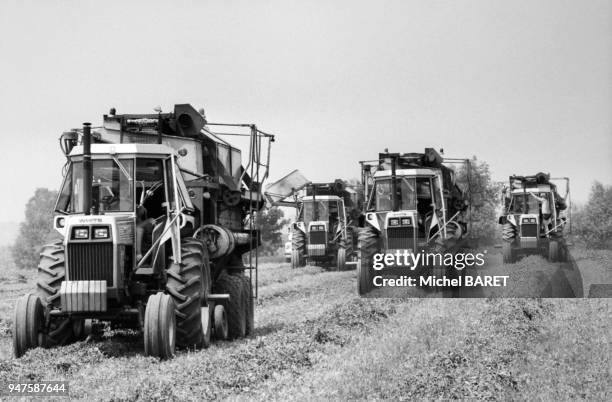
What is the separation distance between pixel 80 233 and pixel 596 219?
43.6 m

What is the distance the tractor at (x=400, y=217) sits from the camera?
18.2 meters

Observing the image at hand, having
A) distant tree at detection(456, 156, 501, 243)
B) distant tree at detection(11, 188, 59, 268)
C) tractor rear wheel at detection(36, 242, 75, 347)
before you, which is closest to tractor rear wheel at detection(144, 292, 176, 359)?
tractor rear wheel at detection(36, 242, 75, 347)

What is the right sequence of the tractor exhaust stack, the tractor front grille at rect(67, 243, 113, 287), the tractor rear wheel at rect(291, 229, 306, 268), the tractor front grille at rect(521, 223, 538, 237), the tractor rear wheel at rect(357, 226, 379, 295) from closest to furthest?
the tractor front grille at rect(67, 243, 113, 287), the tractor exhaust stack, the tractor rear wheel at rect(357, 226, 379, 295), the tractor front grille at rect(521, 223, 538, 237), the tractor rear wheel at rect(291, 229, 306, 268)

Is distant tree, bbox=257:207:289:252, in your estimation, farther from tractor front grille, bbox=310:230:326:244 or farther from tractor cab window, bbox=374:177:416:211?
tractor cab window, bbox=374:177:416:211

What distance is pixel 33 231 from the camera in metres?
63.3

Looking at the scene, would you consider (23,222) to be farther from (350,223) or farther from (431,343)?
(431,343)

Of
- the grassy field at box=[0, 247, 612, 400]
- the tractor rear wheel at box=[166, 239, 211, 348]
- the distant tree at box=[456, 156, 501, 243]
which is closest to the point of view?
the grassy field at box=[0, 247, 612, 400]

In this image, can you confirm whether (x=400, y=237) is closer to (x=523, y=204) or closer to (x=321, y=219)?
(x=523, y=204)

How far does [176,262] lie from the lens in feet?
33.5

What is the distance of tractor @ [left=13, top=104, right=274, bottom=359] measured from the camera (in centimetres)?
958

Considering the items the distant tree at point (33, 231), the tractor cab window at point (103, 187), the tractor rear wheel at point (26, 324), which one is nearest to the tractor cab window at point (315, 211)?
the tractor cab window at point (103, 187)

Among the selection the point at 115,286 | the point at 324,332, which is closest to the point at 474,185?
the point at 324,332

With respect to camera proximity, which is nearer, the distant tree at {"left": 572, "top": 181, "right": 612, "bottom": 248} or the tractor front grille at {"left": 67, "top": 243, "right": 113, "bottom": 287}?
the tractor front grille at {"left": 67, "top": 243, "right": 113, "bottom": 287}

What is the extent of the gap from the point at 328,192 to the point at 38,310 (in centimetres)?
2195
